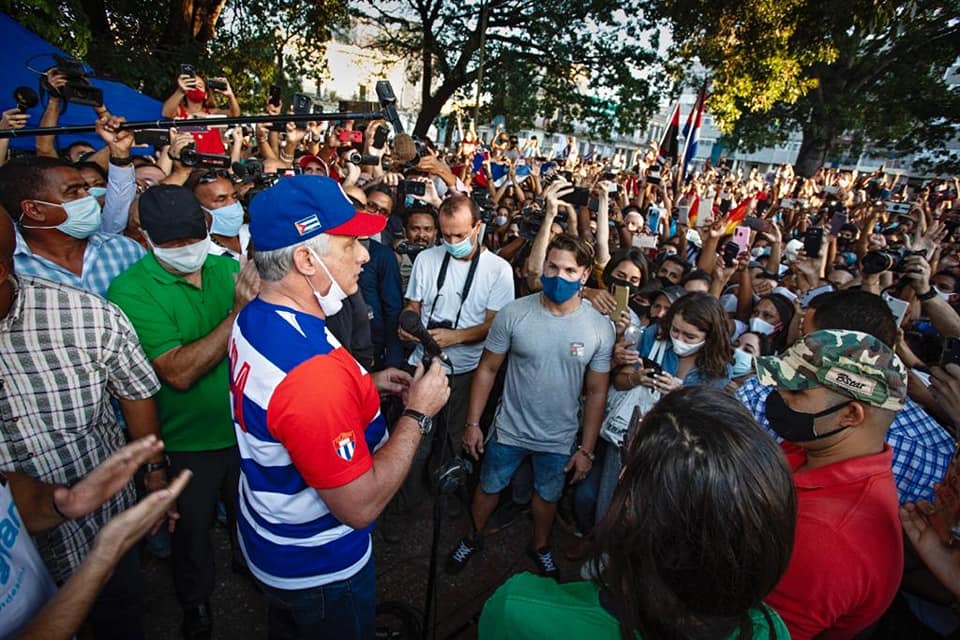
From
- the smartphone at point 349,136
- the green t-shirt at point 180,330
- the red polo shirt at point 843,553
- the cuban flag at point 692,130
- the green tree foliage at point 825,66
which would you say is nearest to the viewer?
the red polo shirt at point 843,553

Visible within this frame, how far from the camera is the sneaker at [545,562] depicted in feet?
10.8

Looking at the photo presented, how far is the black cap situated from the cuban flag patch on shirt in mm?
1448

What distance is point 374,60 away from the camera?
1992 centimetres

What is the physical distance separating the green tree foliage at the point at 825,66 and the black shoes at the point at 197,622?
16.0 meters

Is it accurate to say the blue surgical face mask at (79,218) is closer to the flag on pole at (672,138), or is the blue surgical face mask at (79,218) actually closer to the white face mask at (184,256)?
the white face mask at (184,256)

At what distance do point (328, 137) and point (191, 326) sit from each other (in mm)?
6936

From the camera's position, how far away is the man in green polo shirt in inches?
89.6

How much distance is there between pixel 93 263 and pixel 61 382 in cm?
112

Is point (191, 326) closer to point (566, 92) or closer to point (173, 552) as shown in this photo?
point (173, 552)

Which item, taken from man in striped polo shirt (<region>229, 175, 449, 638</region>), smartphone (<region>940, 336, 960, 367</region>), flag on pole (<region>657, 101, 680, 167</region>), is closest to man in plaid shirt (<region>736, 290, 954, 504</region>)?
smartphone (<region>940, 336, 960, 367</region>)

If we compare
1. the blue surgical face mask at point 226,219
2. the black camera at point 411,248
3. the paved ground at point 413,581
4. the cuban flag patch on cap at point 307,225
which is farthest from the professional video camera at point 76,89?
the paved ground at point 413,581

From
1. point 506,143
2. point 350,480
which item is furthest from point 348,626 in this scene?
point 506,143

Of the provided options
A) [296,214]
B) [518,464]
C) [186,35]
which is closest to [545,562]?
[518,464]

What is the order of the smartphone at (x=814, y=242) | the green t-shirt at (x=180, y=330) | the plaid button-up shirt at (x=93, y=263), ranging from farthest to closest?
1. the smartphone at (x=814, y=242)
2. the plaid button-up shirt at (x=93, y=263)
3. the green t-shirt at (x=180, y=330)
